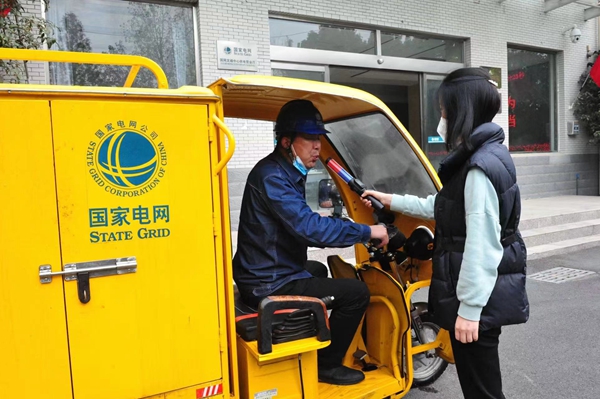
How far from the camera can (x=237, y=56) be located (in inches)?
316

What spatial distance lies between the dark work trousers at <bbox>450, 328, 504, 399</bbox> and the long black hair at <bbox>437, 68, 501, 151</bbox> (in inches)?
35.0

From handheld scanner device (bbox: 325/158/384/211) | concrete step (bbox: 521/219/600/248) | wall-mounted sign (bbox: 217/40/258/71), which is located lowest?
concrete step (bbox: 521/219/600/248)

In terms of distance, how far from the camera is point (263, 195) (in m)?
2.47

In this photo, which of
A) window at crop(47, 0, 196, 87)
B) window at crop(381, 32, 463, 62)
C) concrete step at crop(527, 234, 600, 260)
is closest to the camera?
window at crop(47, 0, 196, 87)

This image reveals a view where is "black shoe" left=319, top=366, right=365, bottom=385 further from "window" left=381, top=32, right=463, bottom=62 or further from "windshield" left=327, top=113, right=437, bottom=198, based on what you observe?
"window" left=381, top=32, right=463, bottom=62

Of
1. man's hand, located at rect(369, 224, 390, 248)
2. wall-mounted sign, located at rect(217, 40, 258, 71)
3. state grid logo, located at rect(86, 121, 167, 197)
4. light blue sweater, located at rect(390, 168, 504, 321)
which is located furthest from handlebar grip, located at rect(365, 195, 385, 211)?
wall-mounted sign, located at rect(217, 40, 258, 71)

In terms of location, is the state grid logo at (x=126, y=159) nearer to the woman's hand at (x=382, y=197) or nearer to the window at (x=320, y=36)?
the woman's hand at (x=382, y=197)

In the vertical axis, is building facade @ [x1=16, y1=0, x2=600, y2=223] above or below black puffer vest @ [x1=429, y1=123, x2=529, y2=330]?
above

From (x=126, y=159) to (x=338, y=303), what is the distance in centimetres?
143

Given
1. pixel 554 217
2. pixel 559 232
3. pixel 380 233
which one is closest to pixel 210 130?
pixel 380 233

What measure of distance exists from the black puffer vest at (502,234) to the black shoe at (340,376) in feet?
2.73

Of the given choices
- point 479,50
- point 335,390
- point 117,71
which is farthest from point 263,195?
point 479,50

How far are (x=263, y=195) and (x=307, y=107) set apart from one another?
571 millimetres

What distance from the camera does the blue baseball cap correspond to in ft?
8.35
